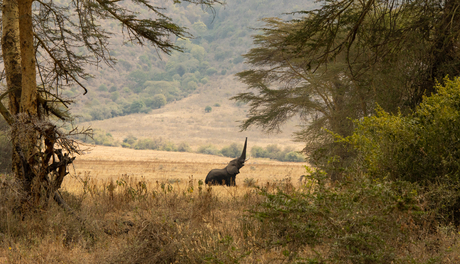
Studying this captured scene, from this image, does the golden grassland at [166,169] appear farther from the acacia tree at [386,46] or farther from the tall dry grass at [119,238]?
the tall dry grass at [119,238]

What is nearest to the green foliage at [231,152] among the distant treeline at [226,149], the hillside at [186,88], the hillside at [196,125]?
the distant treeline at [226,149]

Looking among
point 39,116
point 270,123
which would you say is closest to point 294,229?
point 39,116

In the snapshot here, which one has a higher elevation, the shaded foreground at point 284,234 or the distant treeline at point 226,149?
the distant treeline at point 226,149

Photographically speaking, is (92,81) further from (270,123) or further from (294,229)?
(294,229)

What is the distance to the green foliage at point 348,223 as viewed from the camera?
3451 millimetres

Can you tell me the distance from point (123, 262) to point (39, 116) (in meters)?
3.75

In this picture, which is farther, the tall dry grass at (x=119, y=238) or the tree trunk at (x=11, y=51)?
the tree trunk at (x=11, y=51)

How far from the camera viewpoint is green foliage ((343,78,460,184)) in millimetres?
5000

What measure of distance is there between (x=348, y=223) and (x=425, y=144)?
2.47 meters

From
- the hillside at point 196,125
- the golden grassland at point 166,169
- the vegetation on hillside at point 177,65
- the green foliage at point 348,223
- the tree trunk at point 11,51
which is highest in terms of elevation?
the vegetation on hillside at point 177,65

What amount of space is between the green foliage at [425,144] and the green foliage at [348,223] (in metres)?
1.35

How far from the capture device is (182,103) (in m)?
137

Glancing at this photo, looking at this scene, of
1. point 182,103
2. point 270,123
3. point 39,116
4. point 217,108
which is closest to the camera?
point 39,116

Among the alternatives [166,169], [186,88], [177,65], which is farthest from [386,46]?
[177,65]
